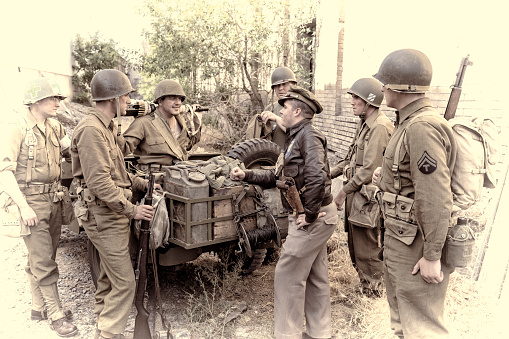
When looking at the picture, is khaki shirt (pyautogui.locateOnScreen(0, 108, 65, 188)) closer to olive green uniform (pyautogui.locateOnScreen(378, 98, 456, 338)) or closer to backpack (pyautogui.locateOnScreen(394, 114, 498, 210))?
olive green uniform (pyautogui.locateOnScreen(378, 98, 456, 338))

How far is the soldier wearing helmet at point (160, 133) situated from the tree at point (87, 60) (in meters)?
11.8

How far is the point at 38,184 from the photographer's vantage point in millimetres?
3863

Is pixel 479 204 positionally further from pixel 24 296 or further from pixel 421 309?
pixel 24 296

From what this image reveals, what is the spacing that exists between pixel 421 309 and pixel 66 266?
455 cm

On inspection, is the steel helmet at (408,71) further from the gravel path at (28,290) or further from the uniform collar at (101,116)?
the gravel path at (28,290)

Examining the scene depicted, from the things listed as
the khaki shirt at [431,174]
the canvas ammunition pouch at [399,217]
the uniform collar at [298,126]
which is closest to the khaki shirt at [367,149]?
the uniform collar at [298,126]

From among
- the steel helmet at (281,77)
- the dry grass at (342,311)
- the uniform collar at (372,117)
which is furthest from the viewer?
the steel helmet at (281,77)

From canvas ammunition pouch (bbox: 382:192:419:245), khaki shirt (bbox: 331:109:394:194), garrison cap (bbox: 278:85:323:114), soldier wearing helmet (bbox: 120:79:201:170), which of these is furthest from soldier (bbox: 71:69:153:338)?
khaki shirt (bbox: 331:109:394:194)

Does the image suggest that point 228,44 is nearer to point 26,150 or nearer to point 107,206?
point 26,150

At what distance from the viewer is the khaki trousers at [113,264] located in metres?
3.35

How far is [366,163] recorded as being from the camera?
13.1 ft

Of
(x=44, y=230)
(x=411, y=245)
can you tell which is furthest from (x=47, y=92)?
(x=411, y=245)

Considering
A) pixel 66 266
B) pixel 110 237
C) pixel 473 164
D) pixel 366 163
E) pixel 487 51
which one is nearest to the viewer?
pixel 473 164

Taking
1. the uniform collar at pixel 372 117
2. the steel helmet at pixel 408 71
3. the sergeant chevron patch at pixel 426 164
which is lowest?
the uniform collar at pixel 372 117
